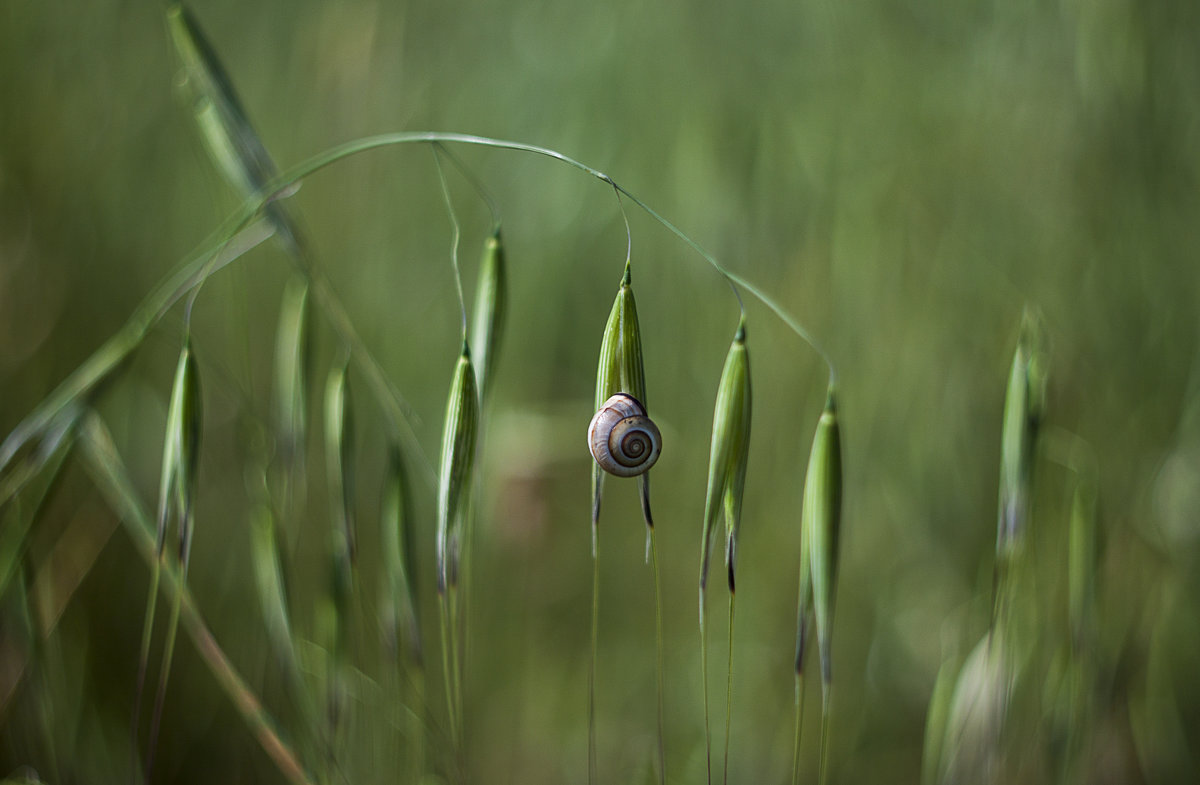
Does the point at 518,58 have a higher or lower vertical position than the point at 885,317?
higher

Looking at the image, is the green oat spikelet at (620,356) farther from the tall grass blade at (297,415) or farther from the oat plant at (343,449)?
the tall grass blade at (297,415)

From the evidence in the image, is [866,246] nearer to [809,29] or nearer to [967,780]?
[809,29]

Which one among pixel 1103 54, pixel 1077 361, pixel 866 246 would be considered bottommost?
pixel 1077 361

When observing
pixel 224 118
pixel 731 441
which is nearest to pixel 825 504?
pixel 731 441

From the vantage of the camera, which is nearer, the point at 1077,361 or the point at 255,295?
the point at 1077,361

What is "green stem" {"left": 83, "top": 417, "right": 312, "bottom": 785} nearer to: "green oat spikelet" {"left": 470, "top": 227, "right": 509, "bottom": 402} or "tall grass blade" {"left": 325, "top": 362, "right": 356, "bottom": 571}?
"tall grass blade" {"left": 325, "top": 362, "right": 356, "bottom": 571}

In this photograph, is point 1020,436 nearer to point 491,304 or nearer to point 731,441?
point 731,441

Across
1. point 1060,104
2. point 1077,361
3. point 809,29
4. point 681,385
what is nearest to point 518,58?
point 809,29

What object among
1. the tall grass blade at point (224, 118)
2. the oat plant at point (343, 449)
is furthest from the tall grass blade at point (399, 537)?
the tall grass blade at point (224, 118)
